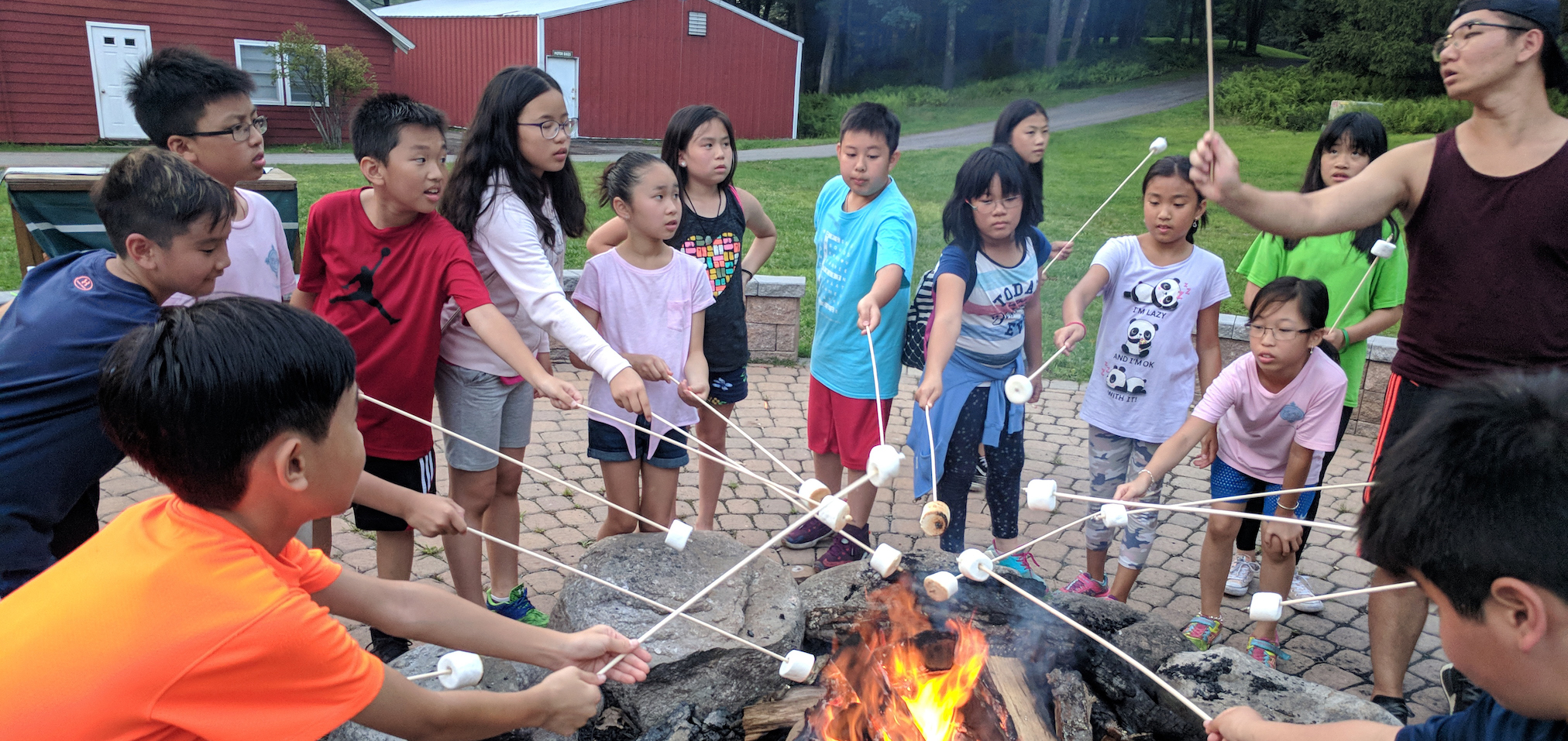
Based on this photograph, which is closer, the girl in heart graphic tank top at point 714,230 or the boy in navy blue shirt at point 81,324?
the boy in navy blue shirt at point 81,324

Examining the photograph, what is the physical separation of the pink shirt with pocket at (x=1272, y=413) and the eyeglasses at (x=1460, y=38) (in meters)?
1.30

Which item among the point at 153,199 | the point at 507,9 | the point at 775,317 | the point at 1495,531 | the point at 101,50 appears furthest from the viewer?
the point at 507,9

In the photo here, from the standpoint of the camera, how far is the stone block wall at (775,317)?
7934mm

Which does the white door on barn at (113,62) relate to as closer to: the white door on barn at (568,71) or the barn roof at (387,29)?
the barn roof at (387,29)

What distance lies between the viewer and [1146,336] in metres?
4.39

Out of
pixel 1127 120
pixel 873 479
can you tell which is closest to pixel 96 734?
pixel 873 479

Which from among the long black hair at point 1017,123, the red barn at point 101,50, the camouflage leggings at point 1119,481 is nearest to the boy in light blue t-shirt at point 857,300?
the long black hair at point 1017,123

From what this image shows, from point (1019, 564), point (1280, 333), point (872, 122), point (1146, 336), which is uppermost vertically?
point (872, 122)

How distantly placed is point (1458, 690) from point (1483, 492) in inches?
94.0

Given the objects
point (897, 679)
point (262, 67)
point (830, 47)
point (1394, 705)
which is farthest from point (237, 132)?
point (830, 47)

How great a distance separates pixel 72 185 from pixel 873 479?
5.39 meters

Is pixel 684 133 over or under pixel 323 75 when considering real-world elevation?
under

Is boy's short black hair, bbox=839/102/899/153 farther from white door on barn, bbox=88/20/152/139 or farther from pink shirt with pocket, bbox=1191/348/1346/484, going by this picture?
white door on barn, bbox=88/20/152/139

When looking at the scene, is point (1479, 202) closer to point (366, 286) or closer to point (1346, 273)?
point (1346, 273)
